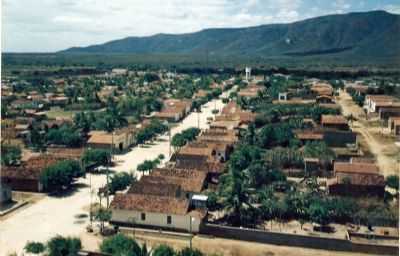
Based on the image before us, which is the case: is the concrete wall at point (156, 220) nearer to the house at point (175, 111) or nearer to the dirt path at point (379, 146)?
the dirt path at point (379, 146)

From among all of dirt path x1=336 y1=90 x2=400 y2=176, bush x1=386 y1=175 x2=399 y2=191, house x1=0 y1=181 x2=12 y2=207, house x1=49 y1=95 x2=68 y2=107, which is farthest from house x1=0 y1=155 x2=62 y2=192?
house x1=49 y1=95 x2=68 y2=107

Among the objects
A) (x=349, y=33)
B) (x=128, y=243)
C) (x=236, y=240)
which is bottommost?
(x=236, y=240)

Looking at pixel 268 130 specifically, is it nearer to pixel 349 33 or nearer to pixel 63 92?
pixel 63 92

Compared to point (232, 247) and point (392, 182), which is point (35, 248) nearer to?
point (232, 247)

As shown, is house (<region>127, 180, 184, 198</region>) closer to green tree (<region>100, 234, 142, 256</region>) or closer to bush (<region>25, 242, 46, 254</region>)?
bush (<region>25, 242, 46, 254</region>)

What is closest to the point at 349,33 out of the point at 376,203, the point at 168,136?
the point at 168,136

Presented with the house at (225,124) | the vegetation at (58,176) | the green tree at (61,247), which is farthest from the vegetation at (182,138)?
the green tree at (61,247)
